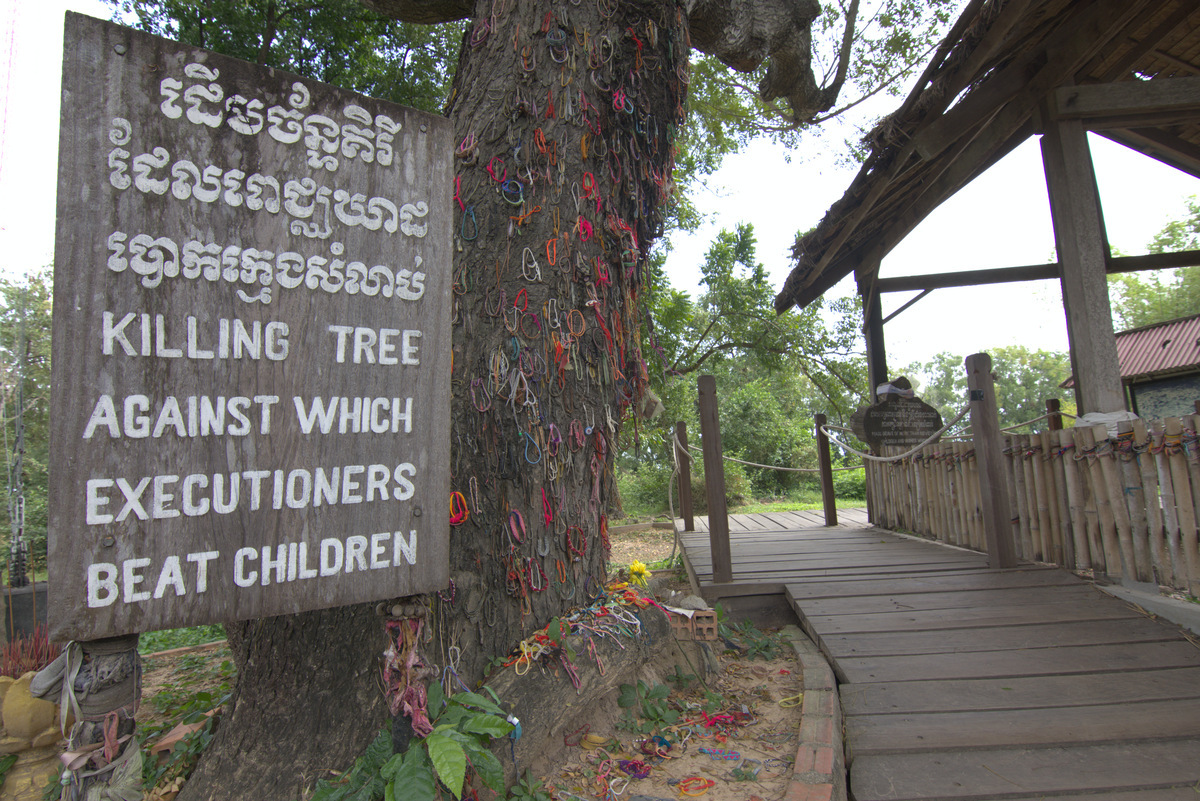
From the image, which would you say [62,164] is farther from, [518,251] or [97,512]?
[518,251]

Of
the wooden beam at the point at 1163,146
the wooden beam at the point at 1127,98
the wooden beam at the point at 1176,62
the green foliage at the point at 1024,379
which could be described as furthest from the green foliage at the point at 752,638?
the green foliage at the point at 1024,379

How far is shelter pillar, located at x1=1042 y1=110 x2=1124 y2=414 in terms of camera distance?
15.2 feet

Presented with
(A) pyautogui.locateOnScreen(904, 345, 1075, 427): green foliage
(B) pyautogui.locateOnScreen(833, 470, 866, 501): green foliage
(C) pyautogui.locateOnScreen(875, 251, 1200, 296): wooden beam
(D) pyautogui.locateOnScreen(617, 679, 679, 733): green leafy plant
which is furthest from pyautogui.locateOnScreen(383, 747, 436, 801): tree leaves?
(A) pyautogui.locateOnScreen(904, 345, 1075, 427): green foliage

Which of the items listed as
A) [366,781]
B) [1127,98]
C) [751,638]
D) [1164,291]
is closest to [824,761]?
[366,781]

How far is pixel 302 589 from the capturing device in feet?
5.35

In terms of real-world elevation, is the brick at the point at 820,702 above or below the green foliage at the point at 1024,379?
below

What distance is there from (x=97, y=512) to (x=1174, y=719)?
3661 mm

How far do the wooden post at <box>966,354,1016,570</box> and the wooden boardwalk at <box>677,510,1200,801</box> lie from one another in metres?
0.17

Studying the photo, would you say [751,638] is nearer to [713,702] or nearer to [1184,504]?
[713,702]

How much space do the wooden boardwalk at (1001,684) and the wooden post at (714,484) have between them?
0.21 m

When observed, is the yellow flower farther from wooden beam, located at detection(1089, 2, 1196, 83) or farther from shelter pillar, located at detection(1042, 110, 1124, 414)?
wooden beam, located at detection(1089, 2, 1196, 83)

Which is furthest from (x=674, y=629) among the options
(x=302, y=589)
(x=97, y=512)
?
(x=97, y=512)

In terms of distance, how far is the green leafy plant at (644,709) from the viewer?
9.00 ft

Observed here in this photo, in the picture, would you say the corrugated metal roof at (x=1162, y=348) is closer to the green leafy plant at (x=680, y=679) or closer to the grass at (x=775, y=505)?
the grass at (x=775, y=505)
